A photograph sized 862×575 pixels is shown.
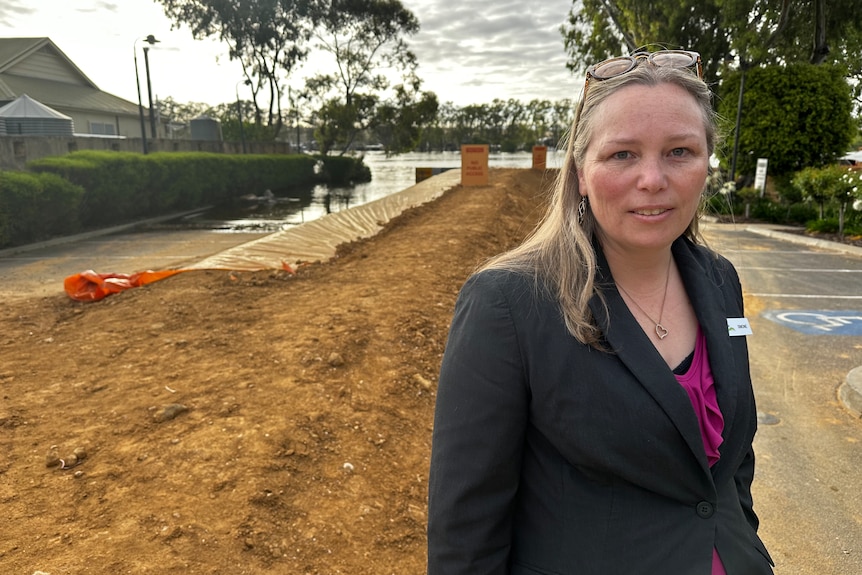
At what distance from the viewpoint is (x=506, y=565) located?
50.3 inches

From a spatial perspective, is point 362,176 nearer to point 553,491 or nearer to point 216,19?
point 216,19

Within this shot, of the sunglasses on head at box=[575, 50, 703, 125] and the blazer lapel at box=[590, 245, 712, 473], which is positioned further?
the sunglasses on head at box=[575, 50, 703, 125]

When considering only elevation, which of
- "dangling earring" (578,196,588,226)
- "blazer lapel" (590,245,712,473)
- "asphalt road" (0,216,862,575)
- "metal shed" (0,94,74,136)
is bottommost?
"asphalt road" (0,216,862,575)

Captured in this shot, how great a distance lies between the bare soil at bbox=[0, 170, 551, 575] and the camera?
8.43ft

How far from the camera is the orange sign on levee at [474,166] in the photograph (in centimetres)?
2141

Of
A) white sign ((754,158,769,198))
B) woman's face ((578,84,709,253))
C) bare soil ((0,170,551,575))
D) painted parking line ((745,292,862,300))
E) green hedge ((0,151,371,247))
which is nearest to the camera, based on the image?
woman's face ((578,84,709,253))

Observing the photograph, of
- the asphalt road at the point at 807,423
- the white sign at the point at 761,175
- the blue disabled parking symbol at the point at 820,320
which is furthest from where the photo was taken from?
the white sign at the point at 761,175

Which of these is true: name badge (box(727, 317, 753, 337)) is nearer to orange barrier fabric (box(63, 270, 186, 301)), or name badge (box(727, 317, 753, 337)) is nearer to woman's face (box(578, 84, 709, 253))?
woman's face (box(578, 84, 709, 253))

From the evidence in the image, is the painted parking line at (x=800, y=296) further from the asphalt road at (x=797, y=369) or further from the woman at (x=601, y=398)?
the woman at (x=601, y=398)

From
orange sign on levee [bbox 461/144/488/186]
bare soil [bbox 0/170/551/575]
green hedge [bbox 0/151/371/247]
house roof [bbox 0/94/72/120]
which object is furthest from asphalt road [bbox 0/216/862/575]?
orange sign on levee [bbox 461/144/488/186]

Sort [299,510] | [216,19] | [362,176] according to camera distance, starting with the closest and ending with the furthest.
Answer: [299,510] → [216,19] → [362,176]

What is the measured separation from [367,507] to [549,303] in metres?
2.09

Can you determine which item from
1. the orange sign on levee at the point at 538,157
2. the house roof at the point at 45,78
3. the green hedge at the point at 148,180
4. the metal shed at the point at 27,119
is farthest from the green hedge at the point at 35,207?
the orange sign on levee at the point at 538,157

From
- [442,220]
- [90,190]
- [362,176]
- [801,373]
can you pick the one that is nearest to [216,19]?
[362,176]
